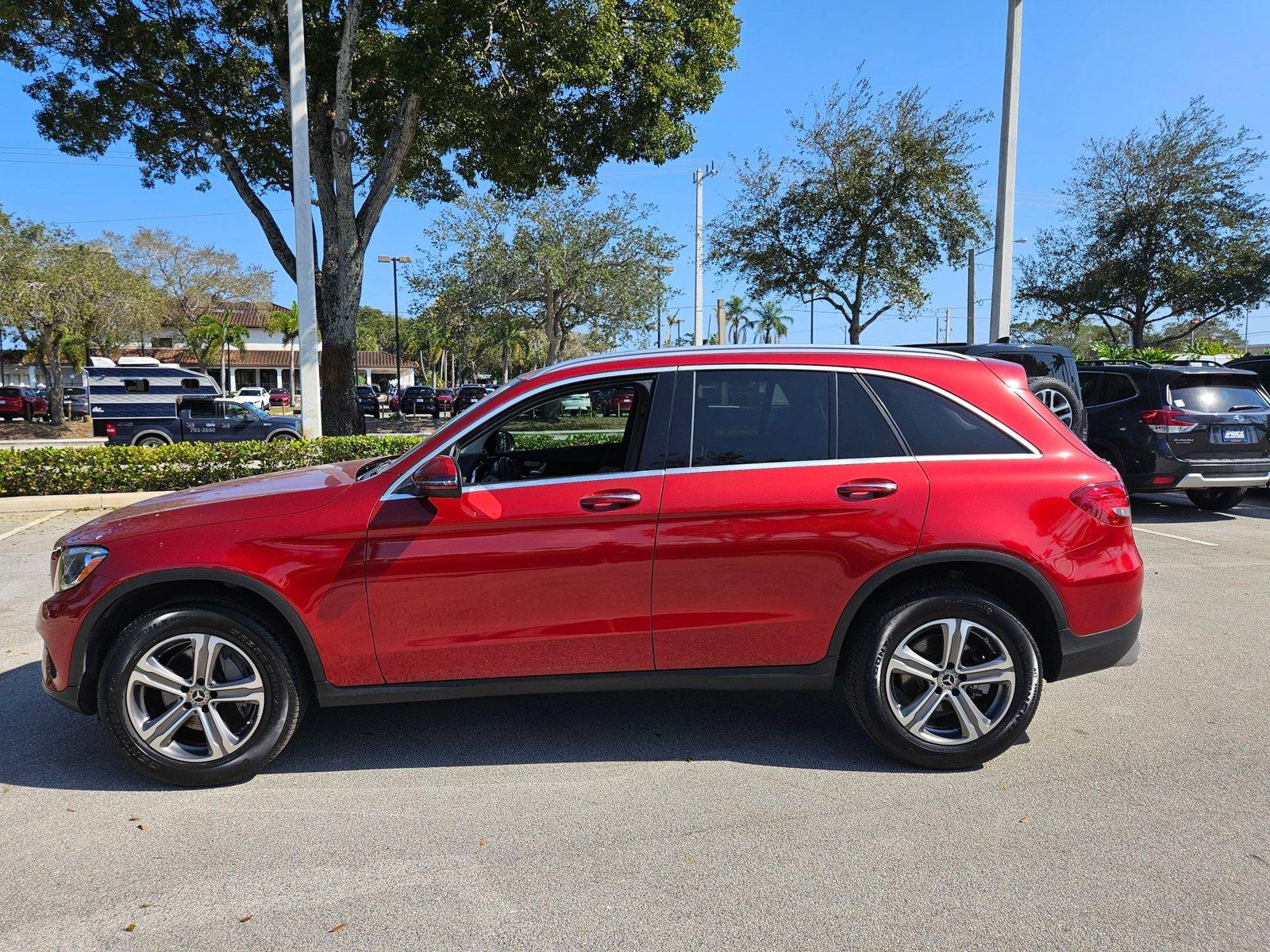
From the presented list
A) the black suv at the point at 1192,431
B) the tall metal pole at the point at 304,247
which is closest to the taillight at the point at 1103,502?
the black suv at the point at 1192,431

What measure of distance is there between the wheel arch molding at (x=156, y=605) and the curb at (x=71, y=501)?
8.02m

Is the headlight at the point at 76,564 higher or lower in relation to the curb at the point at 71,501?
higher

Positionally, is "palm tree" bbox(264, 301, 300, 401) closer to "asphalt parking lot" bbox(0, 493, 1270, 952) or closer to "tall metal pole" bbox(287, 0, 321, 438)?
"tall metal pole" bbox(287, 0, 321, 438)

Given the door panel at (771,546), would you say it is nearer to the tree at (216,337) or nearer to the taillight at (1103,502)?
the taillight at (1103,502)

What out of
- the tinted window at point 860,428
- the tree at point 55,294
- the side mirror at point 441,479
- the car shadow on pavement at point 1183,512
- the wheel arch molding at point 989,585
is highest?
the tree at point 55,294

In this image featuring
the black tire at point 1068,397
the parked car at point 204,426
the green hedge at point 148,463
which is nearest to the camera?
the black tire at point 1068,397

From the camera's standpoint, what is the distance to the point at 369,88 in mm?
16094

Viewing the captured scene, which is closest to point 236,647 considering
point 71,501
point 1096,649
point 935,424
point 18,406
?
point 935,424

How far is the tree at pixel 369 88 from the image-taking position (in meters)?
12.8

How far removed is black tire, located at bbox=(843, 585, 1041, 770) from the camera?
3.60m

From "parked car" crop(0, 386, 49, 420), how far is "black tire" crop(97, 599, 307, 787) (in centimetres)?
3563

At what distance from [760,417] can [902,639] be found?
3.58 feet

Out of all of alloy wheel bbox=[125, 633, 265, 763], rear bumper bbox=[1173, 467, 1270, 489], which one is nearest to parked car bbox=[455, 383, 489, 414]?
rear bumper bbox=[1173, 467, 1270, 489]

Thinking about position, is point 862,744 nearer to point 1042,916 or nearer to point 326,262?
point 1042,916
